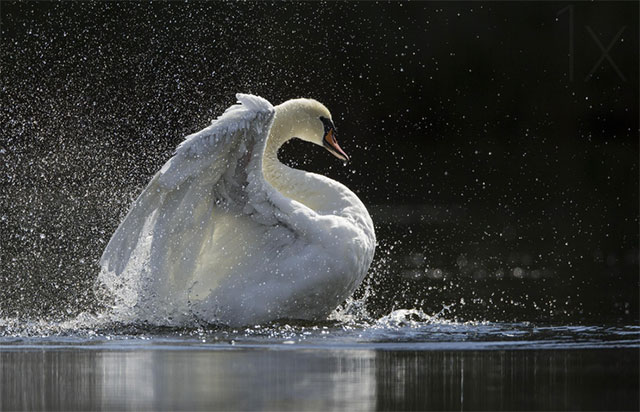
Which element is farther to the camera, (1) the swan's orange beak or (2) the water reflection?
(1) the swan's orange beak

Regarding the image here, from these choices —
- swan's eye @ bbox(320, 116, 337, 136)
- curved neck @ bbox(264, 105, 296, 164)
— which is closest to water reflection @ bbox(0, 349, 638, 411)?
curved neck @ bbox(264, 105, 296, 164)

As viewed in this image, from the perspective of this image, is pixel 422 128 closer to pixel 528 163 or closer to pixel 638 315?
pixel 528 163

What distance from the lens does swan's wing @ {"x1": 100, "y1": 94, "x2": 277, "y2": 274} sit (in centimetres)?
725

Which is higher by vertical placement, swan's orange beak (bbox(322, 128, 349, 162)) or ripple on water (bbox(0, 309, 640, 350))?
swan's orange beak (bbox(322, 128, 349, 162))

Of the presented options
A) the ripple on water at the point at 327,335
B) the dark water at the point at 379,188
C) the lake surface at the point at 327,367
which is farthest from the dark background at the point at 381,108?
the lake surface at the point at 327,367

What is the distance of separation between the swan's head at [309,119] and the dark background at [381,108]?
2784 mm

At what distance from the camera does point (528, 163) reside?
760 inches

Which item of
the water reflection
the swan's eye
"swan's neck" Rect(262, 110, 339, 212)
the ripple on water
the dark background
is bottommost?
the water reflection

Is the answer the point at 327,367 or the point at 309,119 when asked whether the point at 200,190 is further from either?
the point at 327,367

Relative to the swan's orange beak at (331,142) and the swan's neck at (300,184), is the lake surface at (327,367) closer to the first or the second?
the swan's neck at (300,184)

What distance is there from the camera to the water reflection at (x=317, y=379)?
5.22m

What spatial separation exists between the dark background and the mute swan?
366cm

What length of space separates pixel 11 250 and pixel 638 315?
17.4 ft

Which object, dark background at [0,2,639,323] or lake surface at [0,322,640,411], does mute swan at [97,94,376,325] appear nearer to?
lake surface at [0,322,640,411]
